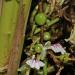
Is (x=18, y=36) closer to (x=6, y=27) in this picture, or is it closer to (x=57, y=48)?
(x=6, y=27)

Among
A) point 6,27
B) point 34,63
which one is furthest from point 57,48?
point 6,27

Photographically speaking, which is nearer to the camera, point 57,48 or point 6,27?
point 6,27

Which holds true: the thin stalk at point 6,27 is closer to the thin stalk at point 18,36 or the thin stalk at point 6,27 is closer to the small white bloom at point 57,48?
the thin stalk at point 18,36

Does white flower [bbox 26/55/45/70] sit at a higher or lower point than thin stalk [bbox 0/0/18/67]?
lower

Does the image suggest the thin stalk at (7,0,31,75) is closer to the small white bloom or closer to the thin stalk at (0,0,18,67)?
the thin stalk at (0,0,18,67)

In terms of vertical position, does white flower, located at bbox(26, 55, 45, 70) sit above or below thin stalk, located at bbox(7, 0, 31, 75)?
below

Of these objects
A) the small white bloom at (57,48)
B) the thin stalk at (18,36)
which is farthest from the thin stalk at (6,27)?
the small white bloom at (57,48)

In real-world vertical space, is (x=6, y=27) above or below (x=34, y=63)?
above

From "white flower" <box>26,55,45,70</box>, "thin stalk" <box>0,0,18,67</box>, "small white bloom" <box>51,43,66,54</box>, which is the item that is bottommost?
"white flower" <box>26,55,45,70</box>

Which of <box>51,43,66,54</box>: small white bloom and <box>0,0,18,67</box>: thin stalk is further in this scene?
<box>51,43,66,54</box>: small white bloom

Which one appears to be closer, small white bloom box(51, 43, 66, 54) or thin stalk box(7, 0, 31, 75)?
thin stalk box(7, 0, 31, 75)

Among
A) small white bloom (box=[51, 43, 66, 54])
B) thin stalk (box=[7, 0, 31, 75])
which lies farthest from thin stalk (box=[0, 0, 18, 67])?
small white bloom (box=[51, 43, 66, 54])

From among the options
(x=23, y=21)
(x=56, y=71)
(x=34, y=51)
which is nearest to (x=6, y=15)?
(x=23, y=21)
